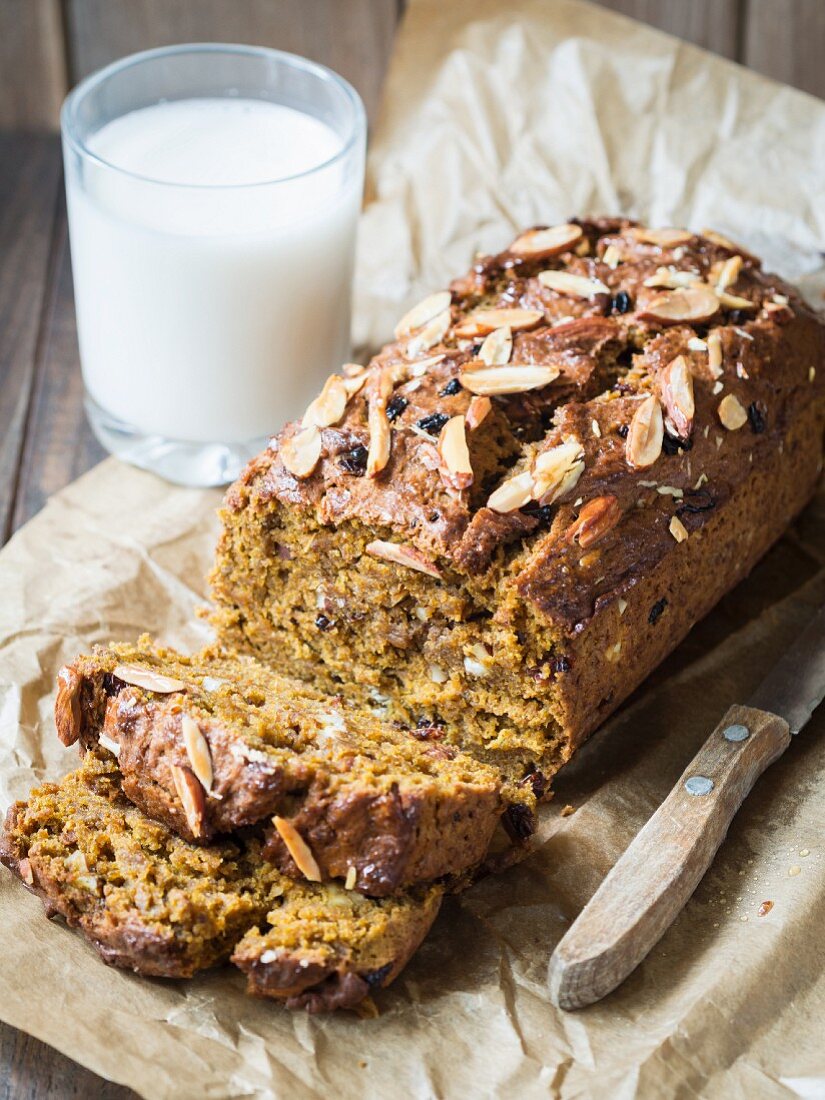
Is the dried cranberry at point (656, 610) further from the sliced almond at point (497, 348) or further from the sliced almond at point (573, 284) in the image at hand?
the sliced almond at point (573, 284)

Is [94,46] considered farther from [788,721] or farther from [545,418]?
[788,721]

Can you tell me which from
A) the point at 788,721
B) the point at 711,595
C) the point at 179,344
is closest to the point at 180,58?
the point at 179,344

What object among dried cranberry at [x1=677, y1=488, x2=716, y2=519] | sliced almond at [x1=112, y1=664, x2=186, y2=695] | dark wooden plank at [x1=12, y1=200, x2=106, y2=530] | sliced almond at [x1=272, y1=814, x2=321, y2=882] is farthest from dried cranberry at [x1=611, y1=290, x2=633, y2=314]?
dark wooden plank at [x1=12, y1=200, x2=106, y2=530]

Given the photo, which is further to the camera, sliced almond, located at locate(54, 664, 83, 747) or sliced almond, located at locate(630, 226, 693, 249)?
sliced almond, located at locate(630, 226, 693, 249)

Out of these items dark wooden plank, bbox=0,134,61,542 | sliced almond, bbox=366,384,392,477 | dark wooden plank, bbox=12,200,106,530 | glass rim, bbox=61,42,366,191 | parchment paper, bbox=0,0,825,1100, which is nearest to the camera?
parchment paper, bbox=0,0,825,1100

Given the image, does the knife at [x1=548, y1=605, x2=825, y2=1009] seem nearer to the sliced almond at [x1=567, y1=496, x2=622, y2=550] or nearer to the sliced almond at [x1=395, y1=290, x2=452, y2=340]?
the sliced almond at [x1=567, y1=496, x2=622, y2=550]

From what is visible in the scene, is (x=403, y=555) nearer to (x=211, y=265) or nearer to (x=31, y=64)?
(x=211, y=265)
